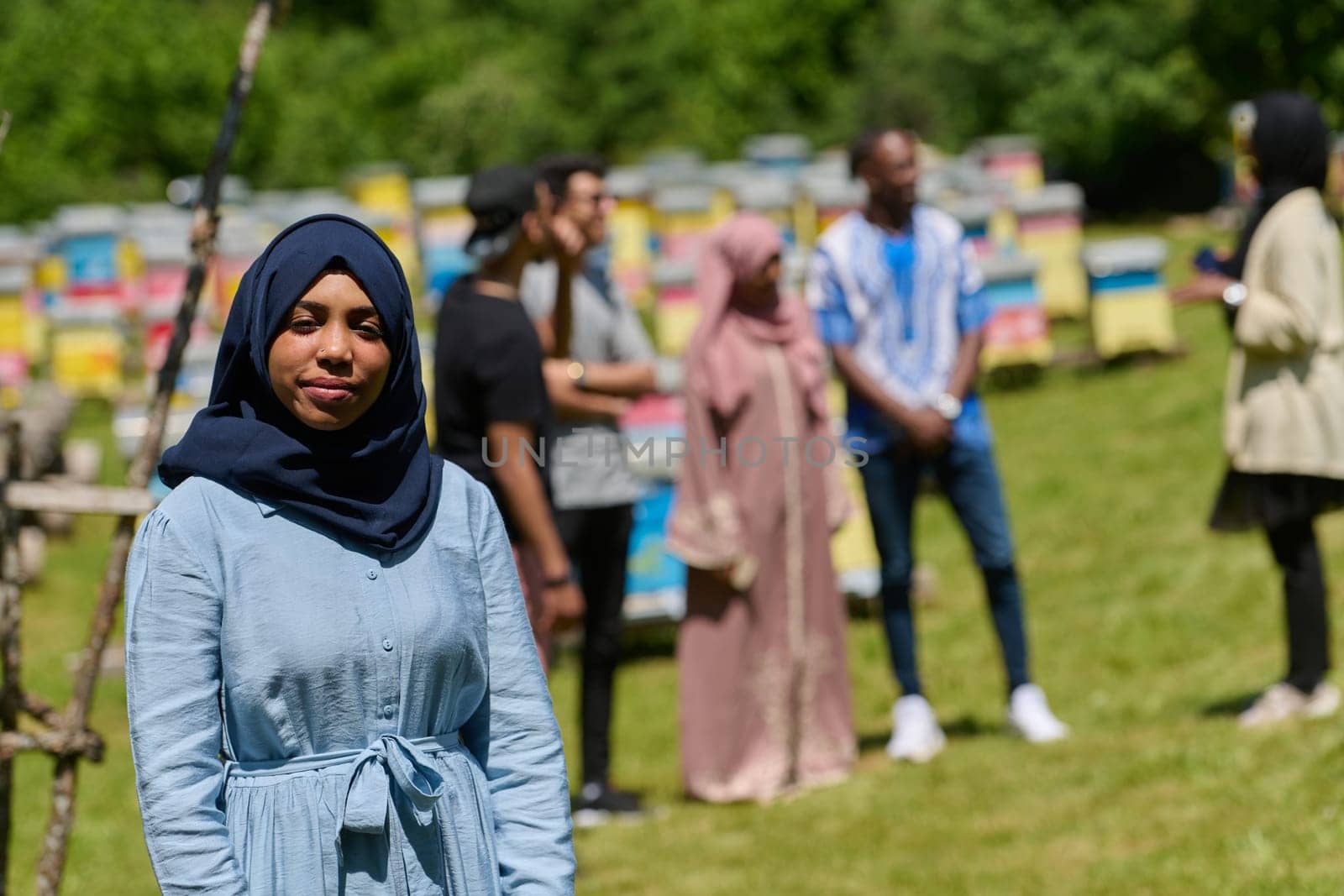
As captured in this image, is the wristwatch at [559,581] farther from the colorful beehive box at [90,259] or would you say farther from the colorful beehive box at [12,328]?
the colorful beehive box at [90,259]

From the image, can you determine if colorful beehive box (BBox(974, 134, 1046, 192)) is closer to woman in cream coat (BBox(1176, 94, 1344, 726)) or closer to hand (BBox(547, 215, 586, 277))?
woman in cream coat (BBox(1176, 94, 1344, 726))

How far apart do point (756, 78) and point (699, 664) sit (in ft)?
94.0

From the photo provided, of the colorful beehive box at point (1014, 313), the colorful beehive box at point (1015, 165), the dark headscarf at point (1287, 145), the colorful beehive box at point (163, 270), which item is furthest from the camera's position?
the colorful beehive box at point (1015, 165)

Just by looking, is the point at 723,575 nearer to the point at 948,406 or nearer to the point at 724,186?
the point at 948,406

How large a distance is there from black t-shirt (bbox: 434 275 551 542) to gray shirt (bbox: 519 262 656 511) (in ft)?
2.90

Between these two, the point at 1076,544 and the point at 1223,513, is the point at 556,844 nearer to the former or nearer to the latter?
the point at 1223,513

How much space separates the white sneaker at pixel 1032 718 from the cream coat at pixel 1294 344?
47.6 inches

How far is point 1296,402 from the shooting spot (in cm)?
612

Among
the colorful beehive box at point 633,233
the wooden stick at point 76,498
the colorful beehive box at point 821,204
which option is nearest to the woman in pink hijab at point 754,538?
the wooden stick at point 76,498

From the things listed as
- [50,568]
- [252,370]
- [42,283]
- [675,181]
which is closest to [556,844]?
[252,370]

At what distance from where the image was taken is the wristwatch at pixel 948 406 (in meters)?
6.54

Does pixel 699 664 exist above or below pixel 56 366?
below

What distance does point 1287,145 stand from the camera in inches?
242

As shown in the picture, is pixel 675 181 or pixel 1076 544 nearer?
pixel 1076 544
